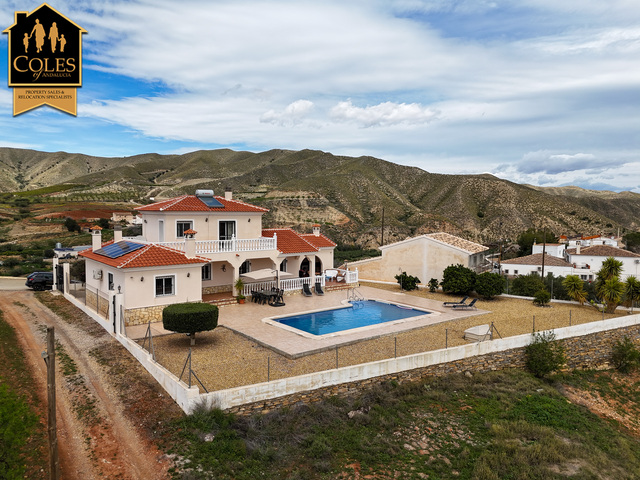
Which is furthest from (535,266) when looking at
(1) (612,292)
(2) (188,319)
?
(2) (188,319)

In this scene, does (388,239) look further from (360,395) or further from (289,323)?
(360,395)

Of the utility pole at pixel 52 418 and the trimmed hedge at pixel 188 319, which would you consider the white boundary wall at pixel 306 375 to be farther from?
the utility pole at pixel 52 418

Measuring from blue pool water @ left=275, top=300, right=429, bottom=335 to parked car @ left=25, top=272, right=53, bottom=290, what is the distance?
16.4 meters

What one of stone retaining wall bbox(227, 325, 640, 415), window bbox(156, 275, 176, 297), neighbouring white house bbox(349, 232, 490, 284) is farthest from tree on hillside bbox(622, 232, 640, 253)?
window bbox(156, 275, 176, 297)

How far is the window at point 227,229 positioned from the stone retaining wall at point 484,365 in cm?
1414

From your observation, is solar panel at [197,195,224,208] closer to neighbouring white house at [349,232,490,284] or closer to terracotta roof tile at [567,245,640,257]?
neighbouring white house at [349,232,490,284]

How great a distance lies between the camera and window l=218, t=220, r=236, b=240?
24234 millimetres

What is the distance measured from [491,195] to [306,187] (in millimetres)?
38913

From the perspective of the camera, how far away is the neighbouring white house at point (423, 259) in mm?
28573

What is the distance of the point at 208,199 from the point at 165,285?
7.71 meters

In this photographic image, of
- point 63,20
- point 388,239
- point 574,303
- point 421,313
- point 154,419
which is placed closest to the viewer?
point 154,419

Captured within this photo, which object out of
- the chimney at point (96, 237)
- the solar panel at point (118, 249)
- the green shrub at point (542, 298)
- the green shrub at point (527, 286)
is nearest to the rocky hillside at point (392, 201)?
the green shrub at point (527, 286)

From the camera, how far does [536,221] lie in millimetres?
78688

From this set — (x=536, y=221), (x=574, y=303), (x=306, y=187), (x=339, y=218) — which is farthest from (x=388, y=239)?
(x=574, y=303)
